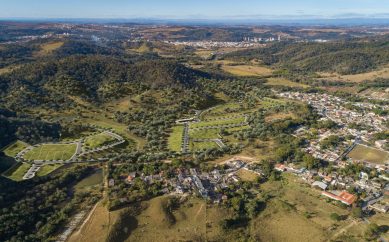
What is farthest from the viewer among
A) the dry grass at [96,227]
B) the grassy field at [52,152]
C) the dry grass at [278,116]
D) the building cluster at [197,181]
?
the dry grass at [278,116]

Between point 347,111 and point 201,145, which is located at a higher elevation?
point 201,145

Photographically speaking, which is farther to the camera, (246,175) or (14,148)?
(14,148)

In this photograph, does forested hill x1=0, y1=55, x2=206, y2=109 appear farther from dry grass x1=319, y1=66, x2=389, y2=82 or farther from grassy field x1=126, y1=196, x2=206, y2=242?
dry grass x1=319, y1=66, x2=389, y2=82

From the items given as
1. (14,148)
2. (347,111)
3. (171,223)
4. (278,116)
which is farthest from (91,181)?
(347,111)

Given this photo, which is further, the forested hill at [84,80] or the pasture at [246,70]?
the pasture at [246,70]

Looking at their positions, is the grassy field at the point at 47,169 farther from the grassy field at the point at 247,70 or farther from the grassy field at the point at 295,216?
the grassy field at the point at 247,70

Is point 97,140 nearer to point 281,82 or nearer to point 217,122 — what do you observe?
point 217,122

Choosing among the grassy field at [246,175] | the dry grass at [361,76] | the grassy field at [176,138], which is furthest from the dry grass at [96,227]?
the dry grass at [361,76]
